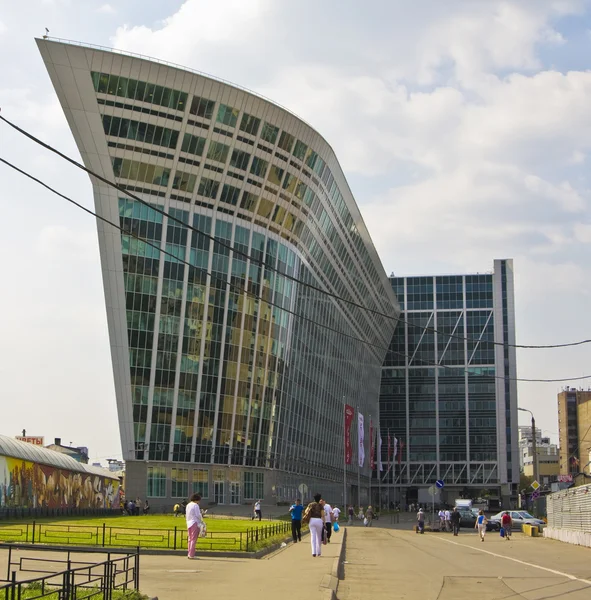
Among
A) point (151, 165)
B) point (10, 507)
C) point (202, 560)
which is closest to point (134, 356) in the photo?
point (151, 165)

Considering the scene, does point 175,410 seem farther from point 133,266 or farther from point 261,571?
point 261,571

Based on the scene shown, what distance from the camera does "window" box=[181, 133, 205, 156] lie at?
7309 cm

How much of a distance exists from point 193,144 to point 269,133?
6579 mm

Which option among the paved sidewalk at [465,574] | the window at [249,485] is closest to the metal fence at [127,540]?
the paved sidewalk at [465,574]

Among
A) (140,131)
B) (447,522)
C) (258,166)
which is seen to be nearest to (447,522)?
(447,522)

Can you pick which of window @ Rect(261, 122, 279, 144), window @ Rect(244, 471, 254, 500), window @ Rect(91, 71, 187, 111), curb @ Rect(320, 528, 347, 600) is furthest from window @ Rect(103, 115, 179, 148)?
curb @ Rect(320, 528, 347, 600)

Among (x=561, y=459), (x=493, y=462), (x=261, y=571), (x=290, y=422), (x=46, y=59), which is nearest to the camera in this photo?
(x=261, y=571)

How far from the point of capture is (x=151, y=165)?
7325cm

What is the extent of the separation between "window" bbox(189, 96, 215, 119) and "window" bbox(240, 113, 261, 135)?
2912 millimetres

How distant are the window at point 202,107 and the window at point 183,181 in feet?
16.7

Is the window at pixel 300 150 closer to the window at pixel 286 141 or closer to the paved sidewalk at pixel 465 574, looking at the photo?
the window at pixel 286 141

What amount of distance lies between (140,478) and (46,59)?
33.2 metres

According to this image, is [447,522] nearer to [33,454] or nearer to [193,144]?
[33,454]

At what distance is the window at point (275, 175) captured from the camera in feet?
257
